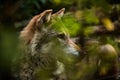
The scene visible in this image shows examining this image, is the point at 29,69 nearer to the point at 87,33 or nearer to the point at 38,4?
the point at 38,4

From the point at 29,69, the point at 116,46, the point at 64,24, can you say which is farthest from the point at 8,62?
Answer: the point at 29,69

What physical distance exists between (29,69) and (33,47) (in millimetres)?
248

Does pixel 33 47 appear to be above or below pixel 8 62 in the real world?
below

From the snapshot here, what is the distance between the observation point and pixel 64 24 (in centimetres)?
112

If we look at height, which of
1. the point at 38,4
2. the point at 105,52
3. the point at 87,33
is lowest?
the point at 38,4

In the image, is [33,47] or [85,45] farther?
[33,47]

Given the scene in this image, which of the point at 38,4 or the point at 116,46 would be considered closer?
the point at 116,46

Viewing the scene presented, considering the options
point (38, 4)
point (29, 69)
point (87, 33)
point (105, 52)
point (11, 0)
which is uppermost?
point (11, 0)

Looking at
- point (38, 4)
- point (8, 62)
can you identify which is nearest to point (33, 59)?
point (38, 4)

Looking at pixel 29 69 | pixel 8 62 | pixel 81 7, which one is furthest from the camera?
pixel 29 69

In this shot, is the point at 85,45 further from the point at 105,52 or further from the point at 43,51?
the point at 43,51

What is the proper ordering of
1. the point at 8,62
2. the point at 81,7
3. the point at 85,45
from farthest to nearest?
the point at 8,62
the point at 85,45
the point at 81,7

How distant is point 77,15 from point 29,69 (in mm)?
2864

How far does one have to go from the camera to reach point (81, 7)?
99cm
